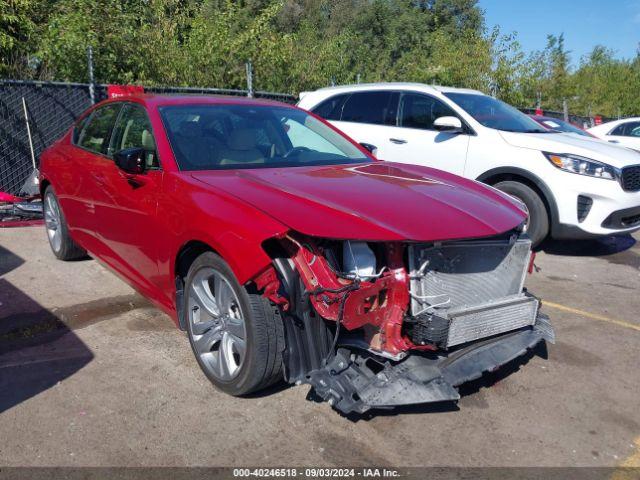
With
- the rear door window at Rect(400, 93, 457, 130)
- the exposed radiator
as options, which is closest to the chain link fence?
the rear door window at Rect(400, 93, 457, 130)

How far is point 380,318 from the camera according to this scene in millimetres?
2932

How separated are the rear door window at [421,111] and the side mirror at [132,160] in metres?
4.50

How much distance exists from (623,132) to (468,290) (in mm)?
13793

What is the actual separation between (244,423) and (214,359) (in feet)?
1.61

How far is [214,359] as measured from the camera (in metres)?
3.40

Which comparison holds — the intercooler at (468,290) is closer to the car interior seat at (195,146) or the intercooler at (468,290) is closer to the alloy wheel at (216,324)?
the alloy wheel at (216,324)

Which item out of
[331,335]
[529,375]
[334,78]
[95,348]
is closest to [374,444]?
[331,335]

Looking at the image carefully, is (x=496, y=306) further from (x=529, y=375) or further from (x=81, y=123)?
(x=81, y=123)

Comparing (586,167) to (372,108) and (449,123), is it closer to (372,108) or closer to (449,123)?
(449,123)

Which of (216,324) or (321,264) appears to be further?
(216,324)

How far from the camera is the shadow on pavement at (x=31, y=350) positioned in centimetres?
338

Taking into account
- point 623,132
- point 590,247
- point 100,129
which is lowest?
point 590,247

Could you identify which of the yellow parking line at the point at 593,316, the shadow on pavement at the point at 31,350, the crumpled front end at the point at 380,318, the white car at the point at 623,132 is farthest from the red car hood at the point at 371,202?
the white car at the point at 623,132

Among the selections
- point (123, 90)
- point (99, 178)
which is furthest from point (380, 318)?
point (123, 90)
